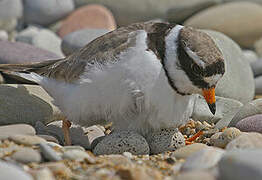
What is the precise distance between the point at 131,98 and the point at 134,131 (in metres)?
0.33

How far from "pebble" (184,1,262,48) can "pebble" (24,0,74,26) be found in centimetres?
246

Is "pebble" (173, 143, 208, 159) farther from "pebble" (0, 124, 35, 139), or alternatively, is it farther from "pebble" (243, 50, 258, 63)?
"pebble" (243, 50, 258, 63)

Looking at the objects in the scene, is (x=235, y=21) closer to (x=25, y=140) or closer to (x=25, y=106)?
(x=25, y=106)

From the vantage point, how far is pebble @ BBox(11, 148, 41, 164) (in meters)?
3.98

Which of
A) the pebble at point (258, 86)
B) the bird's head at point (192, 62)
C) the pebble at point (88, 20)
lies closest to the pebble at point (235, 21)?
the pebble at point (88, 20)

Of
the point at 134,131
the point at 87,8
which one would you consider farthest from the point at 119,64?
the point at 87,8

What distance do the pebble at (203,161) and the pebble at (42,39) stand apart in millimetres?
5199

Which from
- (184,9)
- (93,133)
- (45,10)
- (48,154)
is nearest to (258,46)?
(184,9)

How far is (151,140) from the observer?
500cm

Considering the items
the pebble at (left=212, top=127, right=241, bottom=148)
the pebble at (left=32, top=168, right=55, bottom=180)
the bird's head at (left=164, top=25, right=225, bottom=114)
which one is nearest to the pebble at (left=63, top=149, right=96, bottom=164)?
the pebble at (left=32, top=168, right=55, bottom=180)

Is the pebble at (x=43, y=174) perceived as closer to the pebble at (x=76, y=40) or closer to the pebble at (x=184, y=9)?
the pebble at (x=76, y=40)

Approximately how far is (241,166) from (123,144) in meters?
1.63

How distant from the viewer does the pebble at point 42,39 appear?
29.4 ft

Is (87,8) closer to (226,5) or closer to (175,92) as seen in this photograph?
(226,5)
